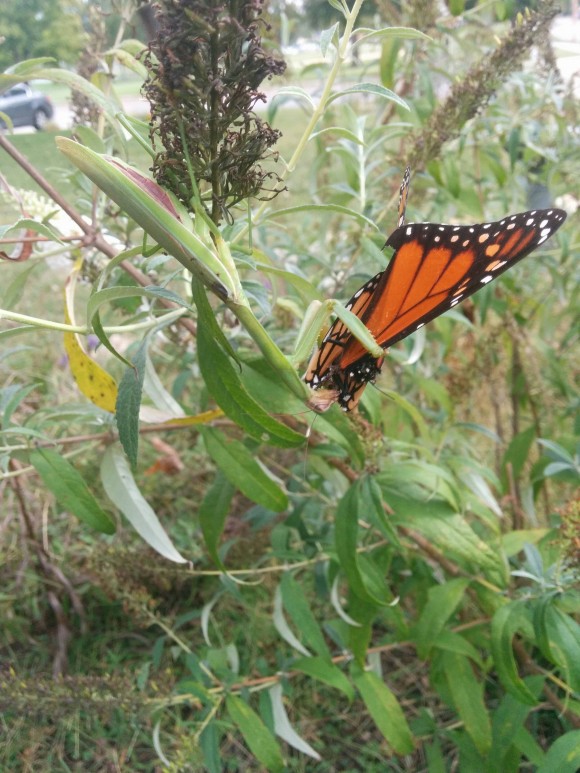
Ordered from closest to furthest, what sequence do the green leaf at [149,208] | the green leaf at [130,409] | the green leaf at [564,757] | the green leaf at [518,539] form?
the green leaf at [149,208], the green leaf at [130,409], the green leaf at [564,757], the green leaf at [518,539]

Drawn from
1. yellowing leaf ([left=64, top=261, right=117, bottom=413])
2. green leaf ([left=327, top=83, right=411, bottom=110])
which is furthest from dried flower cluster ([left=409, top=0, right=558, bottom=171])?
yellowing leaf ([left=64, top=261, right=117, bottom=413])

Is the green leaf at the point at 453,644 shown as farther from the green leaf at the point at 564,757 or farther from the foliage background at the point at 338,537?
the green leaf at the point at 564,757

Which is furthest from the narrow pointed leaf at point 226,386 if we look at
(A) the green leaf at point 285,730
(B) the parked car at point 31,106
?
(B) the parked car at point 31,106

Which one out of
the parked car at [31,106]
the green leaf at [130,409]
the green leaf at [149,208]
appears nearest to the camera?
the green leaf at [149,208]

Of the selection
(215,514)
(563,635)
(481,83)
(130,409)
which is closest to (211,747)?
(215,514)

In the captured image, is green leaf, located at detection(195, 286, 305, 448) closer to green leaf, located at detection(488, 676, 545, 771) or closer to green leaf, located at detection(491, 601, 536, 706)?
green leaf, located at detection(491, 601, 536, 706)

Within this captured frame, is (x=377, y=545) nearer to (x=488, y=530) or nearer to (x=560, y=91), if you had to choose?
(x=488, y=530)

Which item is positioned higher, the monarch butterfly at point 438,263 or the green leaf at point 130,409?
the monarch butterfly at point 438,263

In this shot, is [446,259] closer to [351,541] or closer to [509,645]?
[351,541]
